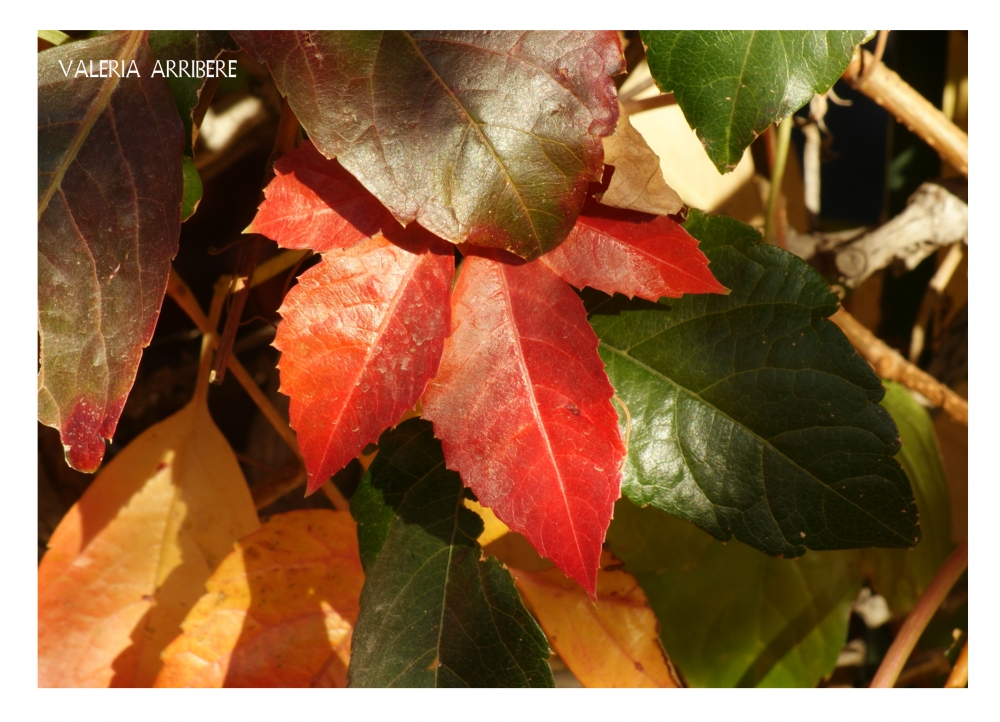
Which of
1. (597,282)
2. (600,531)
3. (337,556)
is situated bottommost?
(337,556)

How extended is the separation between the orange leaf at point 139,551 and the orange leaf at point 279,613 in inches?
2.0

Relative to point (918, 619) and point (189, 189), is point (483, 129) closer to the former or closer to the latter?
point (189, 189)

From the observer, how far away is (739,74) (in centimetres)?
39

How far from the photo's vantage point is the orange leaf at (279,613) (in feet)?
1.53

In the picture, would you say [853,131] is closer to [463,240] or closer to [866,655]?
[866,655]

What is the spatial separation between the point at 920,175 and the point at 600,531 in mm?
Answer: 586

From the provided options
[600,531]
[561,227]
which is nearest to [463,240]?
[561,227]

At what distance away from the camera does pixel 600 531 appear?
0.35m

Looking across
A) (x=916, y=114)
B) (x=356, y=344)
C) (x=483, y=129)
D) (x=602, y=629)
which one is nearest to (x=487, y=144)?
(x=483, y=129)

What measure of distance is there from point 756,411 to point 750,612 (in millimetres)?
246

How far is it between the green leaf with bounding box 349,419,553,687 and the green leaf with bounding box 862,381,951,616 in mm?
352

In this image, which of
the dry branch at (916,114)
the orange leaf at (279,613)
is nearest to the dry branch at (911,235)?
the dry branch at (916,114)

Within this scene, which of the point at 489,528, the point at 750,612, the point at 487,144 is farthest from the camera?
the point at 750,612

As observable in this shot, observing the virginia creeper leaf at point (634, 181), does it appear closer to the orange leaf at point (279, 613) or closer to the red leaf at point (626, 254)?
the red leaf at point (626, 254)
